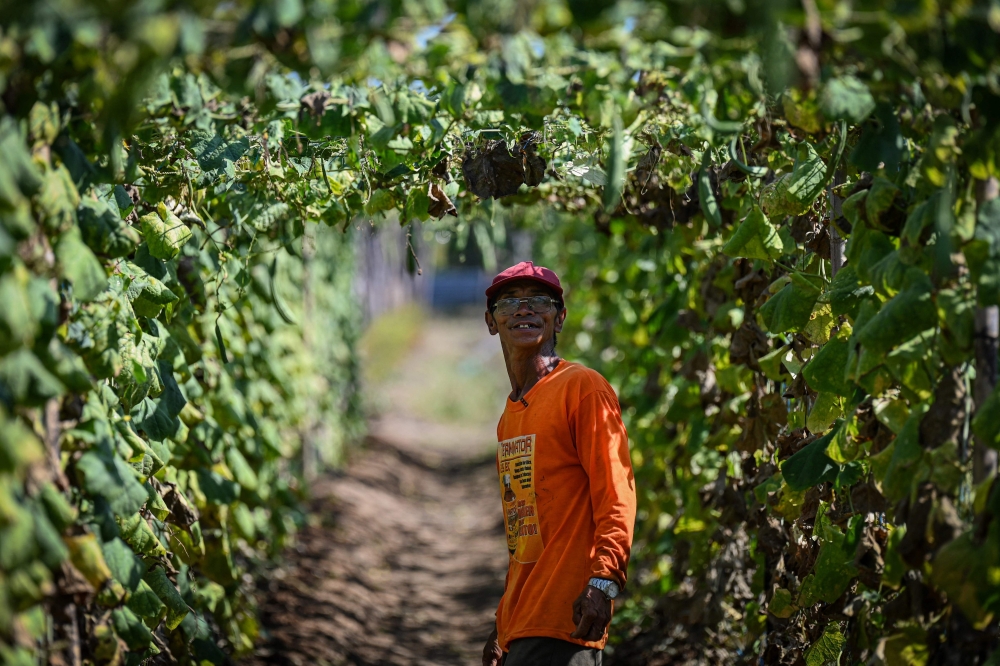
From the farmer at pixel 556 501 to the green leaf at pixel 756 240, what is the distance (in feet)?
1.69

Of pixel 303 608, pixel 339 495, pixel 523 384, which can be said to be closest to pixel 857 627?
pixel 523 384

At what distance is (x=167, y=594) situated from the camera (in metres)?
2.29

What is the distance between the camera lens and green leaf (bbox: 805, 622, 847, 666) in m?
2.32

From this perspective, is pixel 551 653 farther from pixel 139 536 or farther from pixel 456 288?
pixel 456 288

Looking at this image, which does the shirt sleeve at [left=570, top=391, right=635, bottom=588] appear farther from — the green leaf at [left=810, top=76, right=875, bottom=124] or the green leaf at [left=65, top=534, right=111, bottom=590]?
the green leaf at [left=65, top=534, right=111, bottom=590]

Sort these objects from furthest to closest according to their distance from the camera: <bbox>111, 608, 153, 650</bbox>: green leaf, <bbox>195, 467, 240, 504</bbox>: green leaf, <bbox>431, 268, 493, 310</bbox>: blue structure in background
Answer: <bbox>431, 268, 493, 310</bbox>: blue structure in background → <bbox>195, 467, 240, 504</bbox>: green leaf → <bbox>111, 608, 153, 650</bbox>: green leaf

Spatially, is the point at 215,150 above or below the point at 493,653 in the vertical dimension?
above

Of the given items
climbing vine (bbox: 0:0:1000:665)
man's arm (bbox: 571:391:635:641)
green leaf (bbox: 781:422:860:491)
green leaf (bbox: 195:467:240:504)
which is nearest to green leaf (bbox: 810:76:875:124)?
climbing vine (bbox: 0:0:1000:665)

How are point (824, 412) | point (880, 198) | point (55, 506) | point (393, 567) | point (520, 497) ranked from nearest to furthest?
point (55, 506), point (880, 198), point (824, 412), point (520, 497), point (393, 567)

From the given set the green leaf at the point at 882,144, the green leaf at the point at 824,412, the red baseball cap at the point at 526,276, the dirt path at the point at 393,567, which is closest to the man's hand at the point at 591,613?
the green leaf at the point at 824,412

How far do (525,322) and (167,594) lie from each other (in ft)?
3.99

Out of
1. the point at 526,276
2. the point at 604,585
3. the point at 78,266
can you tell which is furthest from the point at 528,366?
the point at 78,266

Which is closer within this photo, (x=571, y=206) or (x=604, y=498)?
(x=604, y=498)

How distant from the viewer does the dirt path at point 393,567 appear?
475cm
